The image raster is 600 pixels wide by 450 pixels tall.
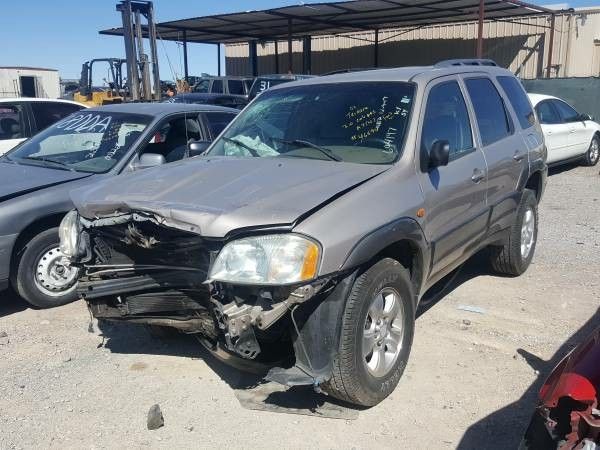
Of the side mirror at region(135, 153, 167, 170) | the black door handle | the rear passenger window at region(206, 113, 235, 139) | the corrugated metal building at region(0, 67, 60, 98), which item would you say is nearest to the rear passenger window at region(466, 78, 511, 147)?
the black door handle

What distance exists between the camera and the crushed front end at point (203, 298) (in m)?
2.92

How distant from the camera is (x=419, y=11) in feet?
71.2

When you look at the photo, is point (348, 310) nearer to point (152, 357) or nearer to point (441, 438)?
point (441, 438)

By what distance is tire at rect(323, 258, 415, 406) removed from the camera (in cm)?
313

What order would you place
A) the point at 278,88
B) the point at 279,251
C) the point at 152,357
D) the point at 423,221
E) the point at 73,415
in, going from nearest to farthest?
the point at 279,251, the point at 73,415, the point at 423,221, the point at 152,357, the point at 278,88

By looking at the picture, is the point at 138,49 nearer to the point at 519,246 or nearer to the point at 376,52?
the point at 519,246

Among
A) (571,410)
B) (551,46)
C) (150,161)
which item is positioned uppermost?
(551,46)

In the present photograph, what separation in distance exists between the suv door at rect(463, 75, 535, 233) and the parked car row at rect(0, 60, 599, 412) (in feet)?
0.07

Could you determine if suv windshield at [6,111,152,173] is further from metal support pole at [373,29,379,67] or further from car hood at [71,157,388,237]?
metal support pole at [373,29,379,67]

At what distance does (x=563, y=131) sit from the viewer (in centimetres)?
1151

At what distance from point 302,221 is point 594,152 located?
12.2 metres

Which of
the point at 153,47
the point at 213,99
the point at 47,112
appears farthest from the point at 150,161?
the point at 213,99

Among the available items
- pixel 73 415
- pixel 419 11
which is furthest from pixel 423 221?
pixel 419 11

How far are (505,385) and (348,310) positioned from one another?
4.32 ft
